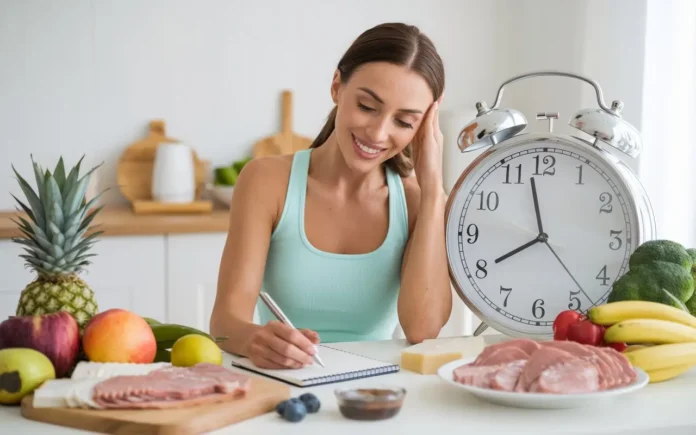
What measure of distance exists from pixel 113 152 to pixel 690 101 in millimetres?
2251

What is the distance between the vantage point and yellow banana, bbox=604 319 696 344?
4.70 feet

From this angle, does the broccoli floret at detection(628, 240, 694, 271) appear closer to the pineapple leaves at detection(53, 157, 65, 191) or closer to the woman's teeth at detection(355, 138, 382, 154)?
the woman's teeth at detection(355, 138, 382, 154)

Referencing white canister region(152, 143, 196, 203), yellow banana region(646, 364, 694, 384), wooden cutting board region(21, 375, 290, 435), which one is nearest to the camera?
wooden cutting board region(21, 375, 290, 435)

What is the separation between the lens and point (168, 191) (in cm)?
355

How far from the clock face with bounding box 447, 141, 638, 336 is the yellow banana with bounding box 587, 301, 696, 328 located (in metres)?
0.27

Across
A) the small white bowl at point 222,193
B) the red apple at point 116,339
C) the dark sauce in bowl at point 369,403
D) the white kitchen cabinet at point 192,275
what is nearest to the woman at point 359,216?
the red apple at point 116,339

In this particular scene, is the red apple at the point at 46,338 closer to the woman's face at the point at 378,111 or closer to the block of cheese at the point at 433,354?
the block of cheese at the point at 433,354

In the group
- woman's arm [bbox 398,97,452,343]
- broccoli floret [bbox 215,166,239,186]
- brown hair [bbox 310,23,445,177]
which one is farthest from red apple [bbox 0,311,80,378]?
broccoli floret [bbox 215,166,239,186]

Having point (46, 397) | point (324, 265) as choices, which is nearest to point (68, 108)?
point (324, 265)

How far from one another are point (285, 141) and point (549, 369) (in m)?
2.68

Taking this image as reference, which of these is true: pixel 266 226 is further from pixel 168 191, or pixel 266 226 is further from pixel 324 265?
pixel 168 191

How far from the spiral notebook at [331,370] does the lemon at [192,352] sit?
84 millimetres

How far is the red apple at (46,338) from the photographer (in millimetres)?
1320

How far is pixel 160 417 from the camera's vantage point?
1.12m
